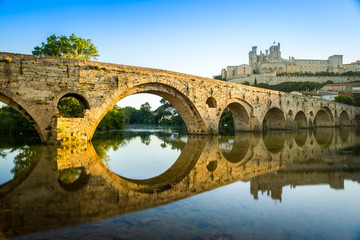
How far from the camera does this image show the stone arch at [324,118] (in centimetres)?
3752

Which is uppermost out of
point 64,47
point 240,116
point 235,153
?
A: point 64,47

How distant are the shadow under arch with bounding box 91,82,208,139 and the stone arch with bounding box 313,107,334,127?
28.4 metres

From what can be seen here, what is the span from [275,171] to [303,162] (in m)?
1.86

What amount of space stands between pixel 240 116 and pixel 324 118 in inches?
951

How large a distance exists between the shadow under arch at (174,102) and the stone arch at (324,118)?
28.4 metres

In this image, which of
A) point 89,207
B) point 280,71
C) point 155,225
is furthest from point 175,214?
point 280,71

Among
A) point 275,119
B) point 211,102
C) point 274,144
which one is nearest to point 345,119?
point 275,119

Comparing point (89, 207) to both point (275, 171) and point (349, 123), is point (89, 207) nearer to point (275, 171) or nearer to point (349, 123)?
point (275, 171)

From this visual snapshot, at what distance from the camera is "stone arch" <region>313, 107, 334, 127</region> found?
3752 centimetres

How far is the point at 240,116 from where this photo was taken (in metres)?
23.1

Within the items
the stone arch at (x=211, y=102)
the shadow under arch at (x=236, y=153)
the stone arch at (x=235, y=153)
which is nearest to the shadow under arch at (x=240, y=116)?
the stone arch at (x=211, y=102)

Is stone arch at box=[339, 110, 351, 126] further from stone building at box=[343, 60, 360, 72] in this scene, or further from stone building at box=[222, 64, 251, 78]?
stone building at box=[343, 60, 360, 72]

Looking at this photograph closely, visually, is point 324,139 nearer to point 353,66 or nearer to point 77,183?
point 77,183

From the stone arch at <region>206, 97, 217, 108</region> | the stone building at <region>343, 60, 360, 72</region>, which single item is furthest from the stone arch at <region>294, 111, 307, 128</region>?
the stone building at <region>343, 60, 360, 72</region>
